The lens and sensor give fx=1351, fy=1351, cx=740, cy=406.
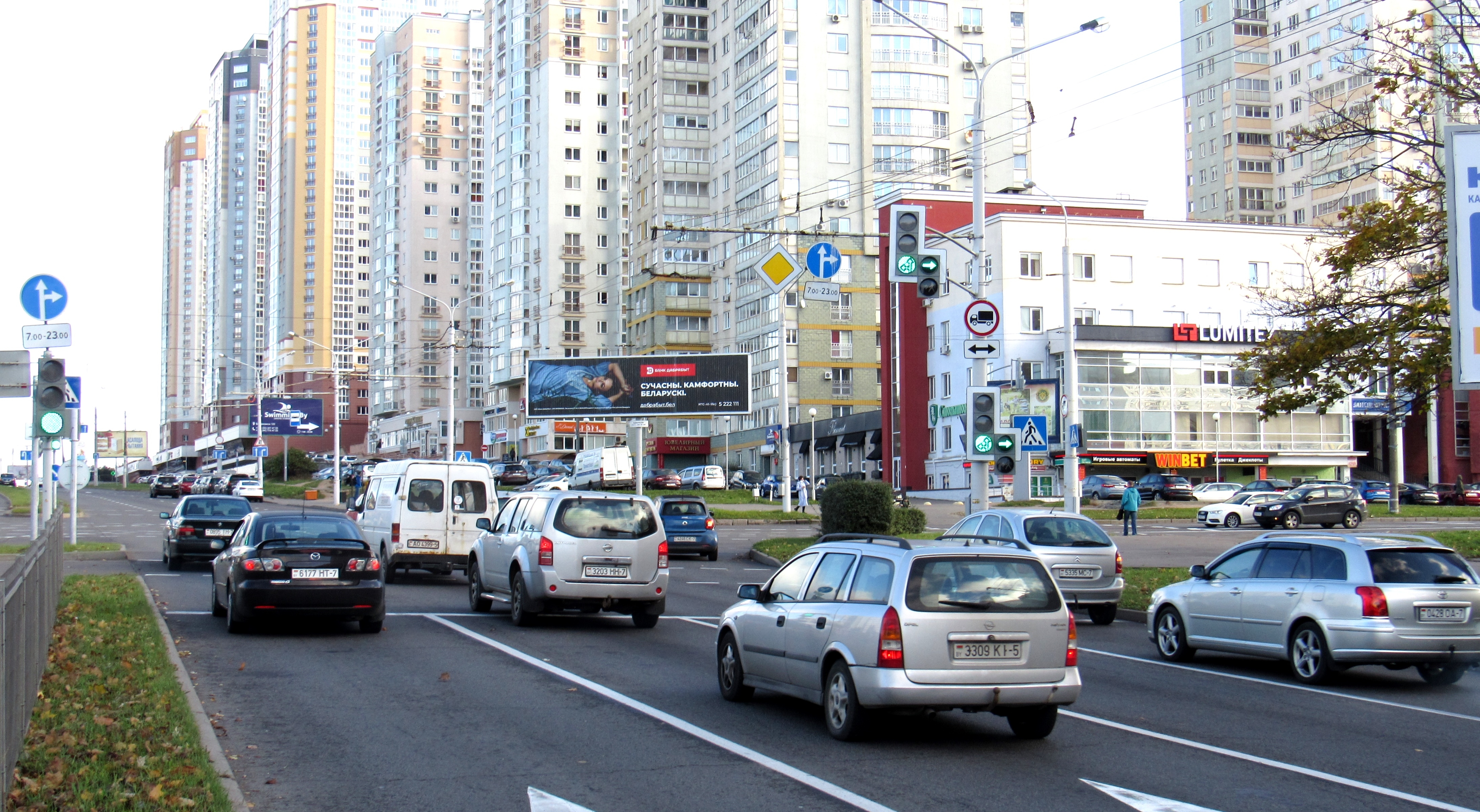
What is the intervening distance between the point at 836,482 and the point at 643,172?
7786 centimetres

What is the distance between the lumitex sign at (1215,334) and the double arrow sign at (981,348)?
52.7m

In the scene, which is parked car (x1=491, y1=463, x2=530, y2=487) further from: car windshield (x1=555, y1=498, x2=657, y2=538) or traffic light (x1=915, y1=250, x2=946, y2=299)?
car windshield (x1=555, y1=498, x2=657, y2=538)

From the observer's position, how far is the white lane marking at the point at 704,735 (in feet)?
25.7

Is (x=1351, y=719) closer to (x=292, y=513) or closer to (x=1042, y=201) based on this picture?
(x=292, y=513)

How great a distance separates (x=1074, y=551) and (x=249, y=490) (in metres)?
59.5

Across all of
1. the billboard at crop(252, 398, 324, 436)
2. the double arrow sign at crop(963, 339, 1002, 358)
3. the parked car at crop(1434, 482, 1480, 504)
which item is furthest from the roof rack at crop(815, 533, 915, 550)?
the billboard at crop(252, 398, 324, 436)

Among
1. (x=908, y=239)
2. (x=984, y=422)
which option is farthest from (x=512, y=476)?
(x=908, y=239)

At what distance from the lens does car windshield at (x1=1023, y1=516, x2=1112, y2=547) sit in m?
19.6

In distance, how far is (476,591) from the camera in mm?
18984

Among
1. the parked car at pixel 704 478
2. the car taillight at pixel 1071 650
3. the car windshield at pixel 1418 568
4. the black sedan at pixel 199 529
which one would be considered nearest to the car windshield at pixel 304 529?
the car taillight at pixel 1071 650

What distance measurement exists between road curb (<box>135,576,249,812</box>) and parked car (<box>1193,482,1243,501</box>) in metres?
47.8

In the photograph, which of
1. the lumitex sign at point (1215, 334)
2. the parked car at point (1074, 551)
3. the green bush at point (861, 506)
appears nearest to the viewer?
the parked car at point (1074, 551)

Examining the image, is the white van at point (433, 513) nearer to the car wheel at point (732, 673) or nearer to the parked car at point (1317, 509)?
the car wheel at point (732, 673)

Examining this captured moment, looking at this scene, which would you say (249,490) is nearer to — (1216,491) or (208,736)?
(1216,491)
